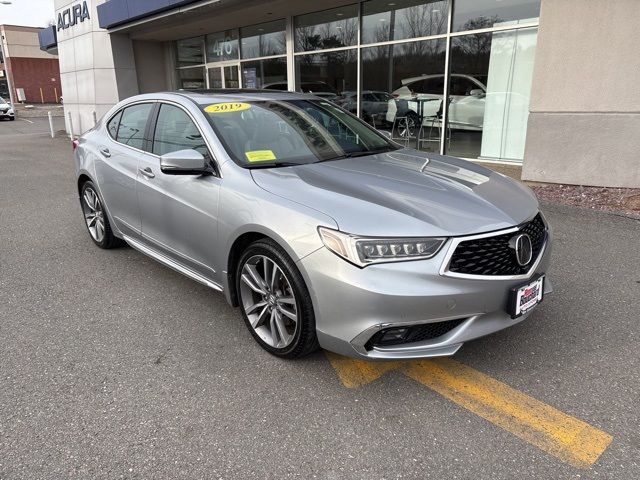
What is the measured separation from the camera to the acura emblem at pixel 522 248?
2.67m

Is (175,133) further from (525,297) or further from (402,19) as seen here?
(402,19)

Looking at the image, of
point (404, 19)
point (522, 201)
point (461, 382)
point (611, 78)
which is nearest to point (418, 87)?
point (404, 19)

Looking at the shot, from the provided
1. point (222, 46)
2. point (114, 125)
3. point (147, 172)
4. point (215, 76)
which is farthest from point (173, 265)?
point (215, 76)

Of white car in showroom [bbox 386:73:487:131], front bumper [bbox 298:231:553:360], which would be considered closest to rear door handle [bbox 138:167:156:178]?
front bumper [bbox 298:231:553:360]

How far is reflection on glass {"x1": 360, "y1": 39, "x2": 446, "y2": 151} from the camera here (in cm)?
1014

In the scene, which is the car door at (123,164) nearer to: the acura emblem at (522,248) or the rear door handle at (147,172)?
the rear door handle at (147,172)

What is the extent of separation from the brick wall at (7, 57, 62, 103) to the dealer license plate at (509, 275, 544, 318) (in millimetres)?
63639

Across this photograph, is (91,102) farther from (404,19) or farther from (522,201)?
(522,201)

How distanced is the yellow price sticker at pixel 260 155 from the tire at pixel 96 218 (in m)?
2.18

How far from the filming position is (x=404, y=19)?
34.4ft

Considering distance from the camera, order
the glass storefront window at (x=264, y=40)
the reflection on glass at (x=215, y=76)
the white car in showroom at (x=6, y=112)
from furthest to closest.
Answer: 1. the white car in showroom at (x=6, y=112)
2. the reflection on glass at (x=215, y=76)
3. the glass storefront window at (x=264, y=40)

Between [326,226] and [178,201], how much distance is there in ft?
4.68

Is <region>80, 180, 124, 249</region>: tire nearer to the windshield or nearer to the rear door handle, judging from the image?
the rear door handle

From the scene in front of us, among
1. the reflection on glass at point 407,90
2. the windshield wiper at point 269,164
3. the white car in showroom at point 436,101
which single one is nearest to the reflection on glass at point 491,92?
the white car in showroom at point 436,101
